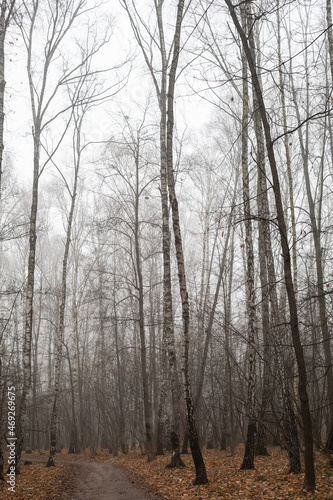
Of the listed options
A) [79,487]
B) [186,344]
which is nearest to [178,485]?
[79,487]

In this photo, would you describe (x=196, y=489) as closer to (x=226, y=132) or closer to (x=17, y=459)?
(x=17, y=459)

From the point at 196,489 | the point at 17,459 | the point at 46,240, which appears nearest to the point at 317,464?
the point at 196,489

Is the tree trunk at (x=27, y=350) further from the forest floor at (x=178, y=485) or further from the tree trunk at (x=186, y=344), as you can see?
the tree trunk at (x=186, y=344)

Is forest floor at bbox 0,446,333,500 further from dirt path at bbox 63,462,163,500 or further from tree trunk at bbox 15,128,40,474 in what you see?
tree trunk at bbox 15,128,40,474

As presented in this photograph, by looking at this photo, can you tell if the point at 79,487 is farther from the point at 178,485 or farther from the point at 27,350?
the point at 27,350

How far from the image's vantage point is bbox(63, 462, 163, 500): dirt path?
678 centimetres

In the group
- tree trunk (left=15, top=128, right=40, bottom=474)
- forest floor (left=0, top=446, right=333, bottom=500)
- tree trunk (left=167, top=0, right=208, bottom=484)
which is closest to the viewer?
forest floor (left=0, top=446, right=333, bottom=500)

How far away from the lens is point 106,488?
7828 millimetres

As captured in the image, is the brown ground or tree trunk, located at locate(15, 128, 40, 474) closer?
the brown ground

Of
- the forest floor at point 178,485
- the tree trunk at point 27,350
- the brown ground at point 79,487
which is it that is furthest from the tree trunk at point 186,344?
the tree trunk at point 27,350

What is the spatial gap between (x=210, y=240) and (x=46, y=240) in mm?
13539

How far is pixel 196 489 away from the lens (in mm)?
6523

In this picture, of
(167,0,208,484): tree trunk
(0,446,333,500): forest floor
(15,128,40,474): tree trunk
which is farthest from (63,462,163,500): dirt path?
(15,128,40,474): tree trunk

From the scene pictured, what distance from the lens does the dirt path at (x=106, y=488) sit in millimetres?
6777
